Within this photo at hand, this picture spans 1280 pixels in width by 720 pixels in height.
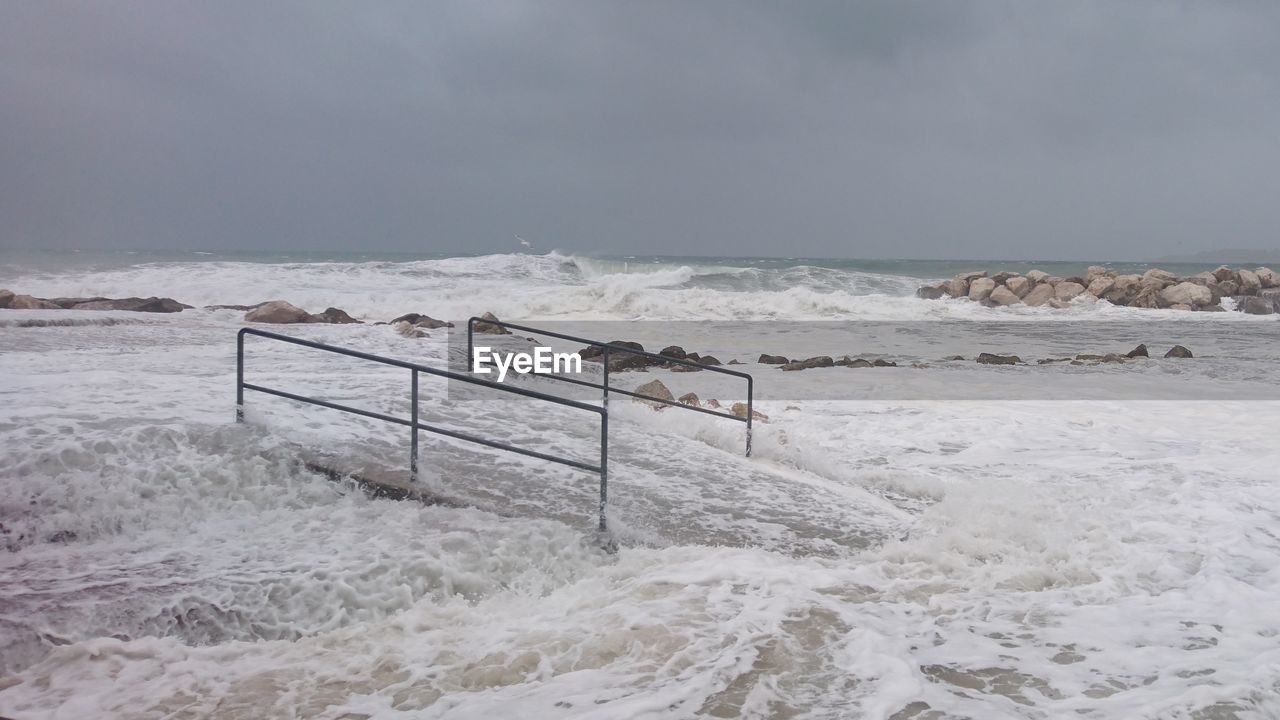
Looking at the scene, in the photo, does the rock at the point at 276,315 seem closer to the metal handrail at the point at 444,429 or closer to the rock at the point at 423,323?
the rock at the point at 423,323

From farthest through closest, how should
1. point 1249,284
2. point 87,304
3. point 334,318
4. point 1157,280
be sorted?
1. point 1249,284
2. point 1157,280
3. point 87,304
4. point 334,318

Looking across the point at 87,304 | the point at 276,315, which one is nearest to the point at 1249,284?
the point at 276,315

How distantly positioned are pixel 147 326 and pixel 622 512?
41.0 ft

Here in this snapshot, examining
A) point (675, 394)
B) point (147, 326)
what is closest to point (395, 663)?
point (675, 394)

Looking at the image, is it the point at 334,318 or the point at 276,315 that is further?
the point at 334,318

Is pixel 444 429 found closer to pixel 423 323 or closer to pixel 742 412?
pixel 742 412

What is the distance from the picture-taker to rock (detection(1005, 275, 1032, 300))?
33281mm

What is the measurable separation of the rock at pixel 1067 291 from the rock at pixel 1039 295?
0.28 m

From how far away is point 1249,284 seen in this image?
1336 inches

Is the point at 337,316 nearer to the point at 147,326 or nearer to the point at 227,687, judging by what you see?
the point at 147,326

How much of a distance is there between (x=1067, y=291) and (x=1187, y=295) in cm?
394

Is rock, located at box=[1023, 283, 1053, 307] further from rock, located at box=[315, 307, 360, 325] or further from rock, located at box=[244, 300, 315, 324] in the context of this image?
rock, located at box=[244, 300, 315, 324]

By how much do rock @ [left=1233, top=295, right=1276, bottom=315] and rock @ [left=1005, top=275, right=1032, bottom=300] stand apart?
7062mm

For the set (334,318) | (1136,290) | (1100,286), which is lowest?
(334,318)
